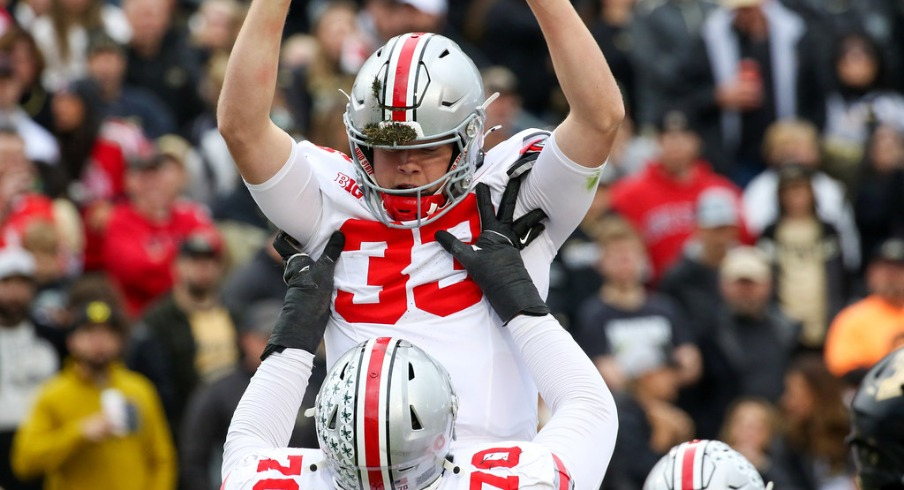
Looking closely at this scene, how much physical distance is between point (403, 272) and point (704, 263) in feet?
21.8

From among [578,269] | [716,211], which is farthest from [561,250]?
[716,211]

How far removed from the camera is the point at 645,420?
941cm

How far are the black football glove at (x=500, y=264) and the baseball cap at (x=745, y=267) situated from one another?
5.98 m

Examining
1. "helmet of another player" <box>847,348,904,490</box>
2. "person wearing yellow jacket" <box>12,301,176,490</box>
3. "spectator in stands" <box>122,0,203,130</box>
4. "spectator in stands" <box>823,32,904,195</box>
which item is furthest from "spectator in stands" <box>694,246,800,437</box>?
"helmet of another player" <box>847,348,904,490</box>

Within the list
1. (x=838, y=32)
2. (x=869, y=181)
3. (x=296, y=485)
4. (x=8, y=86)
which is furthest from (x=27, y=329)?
(x=838, y=32)

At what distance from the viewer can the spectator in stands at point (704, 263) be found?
1086cm

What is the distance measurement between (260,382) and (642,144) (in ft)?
28.2

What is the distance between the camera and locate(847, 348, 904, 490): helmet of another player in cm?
394

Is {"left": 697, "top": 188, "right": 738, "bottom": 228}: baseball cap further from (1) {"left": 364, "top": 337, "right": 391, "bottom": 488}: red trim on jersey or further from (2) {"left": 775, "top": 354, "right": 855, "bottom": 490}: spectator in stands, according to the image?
(1) {"left": 364, "top": 337, "right": 391, "bottom": 488}: red trim on jersey

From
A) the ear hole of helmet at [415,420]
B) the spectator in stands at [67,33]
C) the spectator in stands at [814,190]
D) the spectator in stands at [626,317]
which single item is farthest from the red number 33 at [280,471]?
the spectator in stands at [814,190]

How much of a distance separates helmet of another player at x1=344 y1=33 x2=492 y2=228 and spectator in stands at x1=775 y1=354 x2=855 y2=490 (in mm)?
5454

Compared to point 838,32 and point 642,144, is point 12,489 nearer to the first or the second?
point 642,144

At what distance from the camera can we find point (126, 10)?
1228 centimetres

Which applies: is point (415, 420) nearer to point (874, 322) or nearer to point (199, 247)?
point (199, 247)
